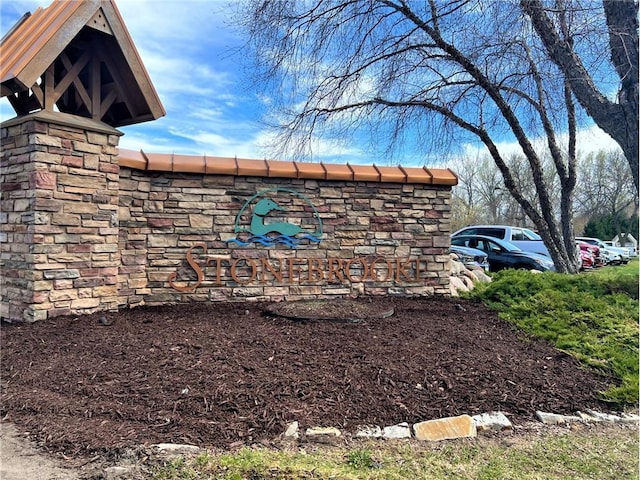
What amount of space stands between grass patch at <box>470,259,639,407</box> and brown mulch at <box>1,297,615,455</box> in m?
0.22

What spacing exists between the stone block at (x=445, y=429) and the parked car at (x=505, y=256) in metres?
11.1

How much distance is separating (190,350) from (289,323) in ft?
4.19

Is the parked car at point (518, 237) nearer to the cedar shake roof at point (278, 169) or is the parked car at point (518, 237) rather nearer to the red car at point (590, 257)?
the red car at point (590, 257)

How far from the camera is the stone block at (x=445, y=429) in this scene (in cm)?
291

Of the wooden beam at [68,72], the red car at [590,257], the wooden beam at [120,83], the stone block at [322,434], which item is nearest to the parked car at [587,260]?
the red car at [590,257]

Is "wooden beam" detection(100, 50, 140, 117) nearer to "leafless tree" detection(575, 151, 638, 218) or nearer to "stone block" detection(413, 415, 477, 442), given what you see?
"stone block" detection(413, 415, 477, 442)

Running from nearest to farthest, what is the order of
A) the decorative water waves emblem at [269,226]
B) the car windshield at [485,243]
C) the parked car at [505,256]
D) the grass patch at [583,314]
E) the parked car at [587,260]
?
the grass patch at [583,314] < the decorative water waves emblem at [269,226] < the parked car at [505,256] < the car windshield at [485,243] < the parked car at [587,260]

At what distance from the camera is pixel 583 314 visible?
5.45 metres

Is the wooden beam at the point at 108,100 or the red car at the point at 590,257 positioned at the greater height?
the wooden beam at the point at 108,100

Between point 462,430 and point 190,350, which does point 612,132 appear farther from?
point 190,350

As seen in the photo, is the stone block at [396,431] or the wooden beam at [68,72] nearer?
the stone block at [396,431]

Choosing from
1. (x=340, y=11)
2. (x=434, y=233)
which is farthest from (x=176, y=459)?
(x=340, y=11)

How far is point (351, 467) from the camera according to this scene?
2.45 metres

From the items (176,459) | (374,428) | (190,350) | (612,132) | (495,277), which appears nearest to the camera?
(176,459)
